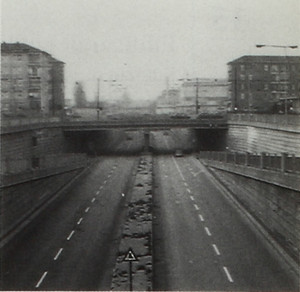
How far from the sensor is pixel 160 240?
93.0ft

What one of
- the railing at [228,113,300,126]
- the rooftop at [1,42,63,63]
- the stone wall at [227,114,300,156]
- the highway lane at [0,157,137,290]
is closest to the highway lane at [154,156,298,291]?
the highway lane at [0,157,137,290]

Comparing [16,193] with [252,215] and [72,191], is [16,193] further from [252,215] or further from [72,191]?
[252,215]

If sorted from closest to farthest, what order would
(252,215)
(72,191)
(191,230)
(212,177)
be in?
(191,230)
(252,215)
(72,191)
(212,177)

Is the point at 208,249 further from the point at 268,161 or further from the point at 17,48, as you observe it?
the point at 17,48

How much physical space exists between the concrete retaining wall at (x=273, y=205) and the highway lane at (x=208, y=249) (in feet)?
3.34

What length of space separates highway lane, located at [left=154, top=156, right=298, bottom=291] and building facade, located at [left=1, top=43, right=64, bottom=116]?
154 ft

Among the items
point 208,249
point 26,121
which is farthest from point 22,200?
point 26,121

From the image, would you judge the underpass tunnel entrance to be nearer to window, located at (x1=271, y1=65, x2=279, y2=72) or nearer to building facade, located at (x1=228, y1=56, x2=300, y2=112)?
building facade, located at (x1=228, y1=56, x2=300, y2=112)

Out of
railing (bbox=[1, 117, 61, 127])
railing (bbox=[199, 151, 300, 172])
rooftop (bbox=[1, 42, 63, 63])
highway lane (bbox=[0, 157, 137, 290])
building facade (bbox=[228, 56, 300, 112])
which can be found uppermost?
rooftop (bbox=[1, 42, 63, 63])

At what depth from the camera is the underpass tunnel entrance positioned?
69562 millimetres

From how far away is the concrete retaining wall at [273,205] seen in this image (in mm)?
25047

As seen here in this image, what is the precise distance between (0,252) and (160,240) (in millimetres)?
9019

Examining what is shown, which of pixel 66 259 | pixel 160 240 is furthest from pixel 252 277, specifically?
pixel 66 259

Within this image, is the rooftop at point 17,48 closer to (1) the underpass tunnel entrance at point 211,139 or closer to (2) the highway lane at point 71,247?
(1) the underpass tunnel entrance at point 211,139
